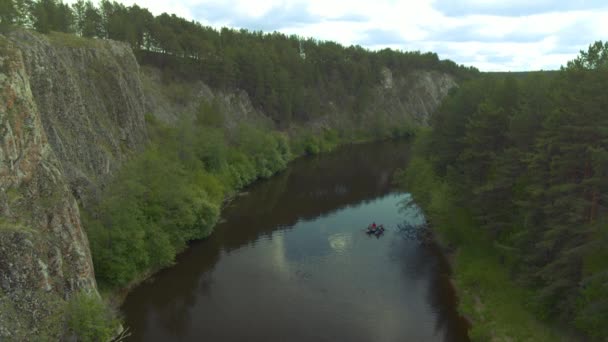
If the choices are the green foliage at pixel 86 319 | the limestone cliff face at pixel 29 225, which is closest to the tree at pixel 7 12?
the limestone cliff face at pixel 29 225

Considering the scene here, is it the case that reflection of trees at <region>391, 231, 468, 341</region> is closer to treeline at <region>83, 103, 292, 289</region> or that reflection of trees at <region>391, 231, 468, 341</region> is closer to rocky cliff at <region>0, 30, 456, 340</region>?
treeline at <region>83, 103, 292, 289</region>

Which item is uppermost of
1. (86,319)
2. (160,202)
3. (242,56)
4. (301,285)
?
(242,56)

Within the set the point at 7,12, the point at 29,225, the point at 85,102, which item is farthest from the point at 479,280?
the point at 7,12

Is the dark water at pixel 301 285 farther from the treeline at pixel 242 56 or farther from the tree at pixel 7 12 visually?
the treeline at pixel 242 56

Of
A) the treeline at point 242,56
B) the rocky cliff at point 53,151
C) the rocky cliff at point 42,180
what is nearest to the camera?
the rocky cliff at point 42,180

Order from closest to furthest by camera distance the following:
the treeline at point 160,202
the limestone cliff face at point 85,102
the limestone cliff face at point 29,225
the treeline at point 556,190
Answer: the limestone cliff face at point 29,225 → the treeline at point 556,190 → the treeline at point 160,202 → the limestone cliff face at point 85,102

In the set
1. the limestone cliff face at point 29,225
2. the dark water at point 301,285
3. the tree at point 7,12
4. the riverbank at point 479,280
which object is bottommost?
the dark water at point 301,285

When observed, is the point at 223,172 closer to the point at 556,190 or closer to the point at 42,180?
the point at 42,180
